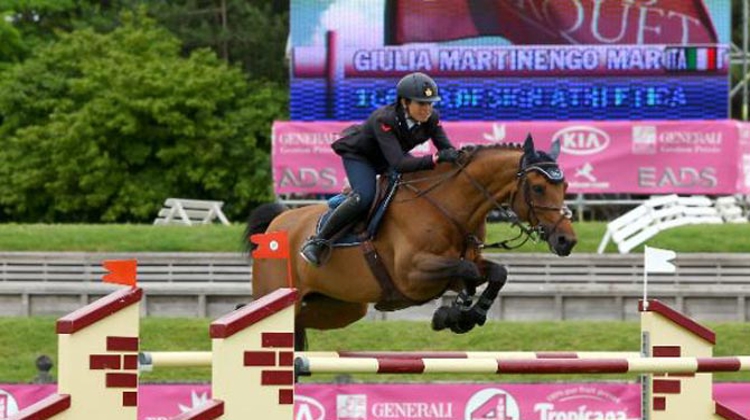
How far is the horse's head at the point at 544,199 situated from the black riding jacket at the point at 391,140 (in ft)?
2.04

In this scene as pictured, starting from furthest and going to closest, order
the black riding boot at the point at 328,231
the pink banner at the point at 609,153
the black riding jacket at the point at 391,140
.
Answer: the pink banner at the point at 609,153
the black riding boot at the point at 328,231
the black riding jacket at the point at 391,140

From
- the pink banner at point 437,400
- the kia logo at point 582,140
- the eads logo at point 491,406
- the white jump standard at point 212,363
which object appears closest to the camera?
the white jump standard at point 212,363

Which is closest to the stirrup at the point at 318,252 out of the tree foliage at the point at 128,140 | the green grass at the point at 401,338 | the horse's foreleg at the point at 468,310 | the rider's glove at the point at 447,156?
the rider's glove at the point at 447,156

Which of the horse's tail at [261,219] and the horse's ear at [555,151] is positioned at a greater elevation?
the horse's ear at [555,151]

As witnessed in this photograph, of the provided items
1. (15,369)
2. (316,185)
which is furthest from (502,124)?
(15,369)

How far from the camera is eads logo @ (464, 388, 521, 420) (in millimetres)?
14531

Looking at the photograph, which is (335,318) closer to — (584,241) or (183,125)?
(584,241)

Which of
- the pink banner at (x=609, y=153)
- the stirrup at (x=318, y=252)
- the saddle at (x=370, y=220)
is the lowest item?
the stirrup at (x=318, y=252)

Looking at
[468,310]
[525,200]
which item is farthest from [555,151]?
[468,310]

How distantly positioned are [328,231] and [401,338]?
10.9 m

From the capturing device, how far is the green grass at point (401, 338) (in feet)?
69.2

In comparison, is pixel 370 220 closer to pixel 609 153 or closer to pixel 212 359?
pixel 212 359

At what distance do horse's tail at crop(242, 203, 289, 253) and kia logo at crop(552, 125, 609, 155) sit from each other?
1502cm

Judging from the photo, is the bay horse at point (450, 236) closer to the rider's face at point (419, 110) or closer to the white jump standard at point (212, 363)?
the rider's face at point (419, 110)
